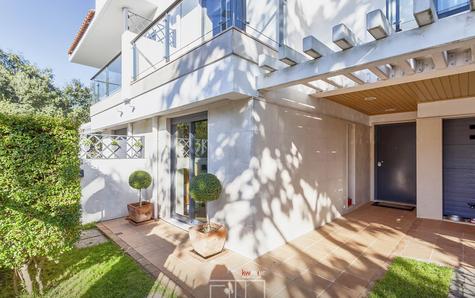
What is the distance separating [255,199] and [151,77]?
4.73 meters

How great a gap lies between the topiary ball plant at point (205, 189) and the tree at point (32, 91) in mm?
15957

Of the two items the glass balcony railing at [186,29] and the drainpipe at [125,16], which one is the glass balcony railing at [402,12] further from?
the drainpipe at [125,16]

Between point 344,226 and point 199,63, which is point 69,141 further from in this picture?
point 344,226

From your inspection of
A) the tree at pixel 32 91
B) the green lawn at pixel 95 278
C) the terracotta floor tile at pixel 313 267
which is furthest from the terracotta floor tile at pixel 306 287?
the tree at pixel 32 91

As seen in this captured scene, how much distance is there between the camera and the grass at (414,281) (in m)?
3.43

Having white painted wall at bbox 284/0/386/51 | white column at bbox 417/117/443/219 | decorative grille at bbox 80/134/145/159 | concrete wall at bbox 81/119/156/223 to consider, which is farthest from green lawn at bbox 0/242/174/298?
white column at bbox 417/117/443/219

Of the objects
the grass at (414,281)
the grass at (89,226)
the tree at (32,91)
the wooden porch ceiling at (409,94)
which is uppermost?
the tree at (32,91)

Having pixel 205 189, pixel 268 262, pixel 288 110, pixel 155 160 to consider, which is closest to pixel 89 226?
pixel 155 160

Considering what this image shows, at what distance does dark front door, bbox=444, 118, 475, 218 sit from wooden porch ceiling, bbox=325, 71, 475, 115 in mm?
1100

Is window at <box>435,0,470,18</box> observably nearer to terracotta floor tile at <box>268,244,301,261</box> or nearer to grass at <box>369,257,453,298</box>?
grass at <box>369,257,453,298</box>

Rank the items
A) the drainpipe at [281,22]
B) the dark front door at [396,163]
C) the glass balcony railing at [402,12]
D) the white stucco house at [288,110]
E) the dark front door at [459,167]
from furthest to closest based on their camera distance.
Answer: the dark front door at [396,163]
the dark front door at [459,167]
the drainpipe at [281,22]
the glass balcony railing at [402,12]
the white stucco house at [288,110]

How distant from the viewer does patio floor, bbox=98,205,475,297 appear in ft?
12.2

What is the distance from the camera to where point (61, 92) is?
21016 millimetres

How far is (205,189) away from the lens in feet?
15.4
